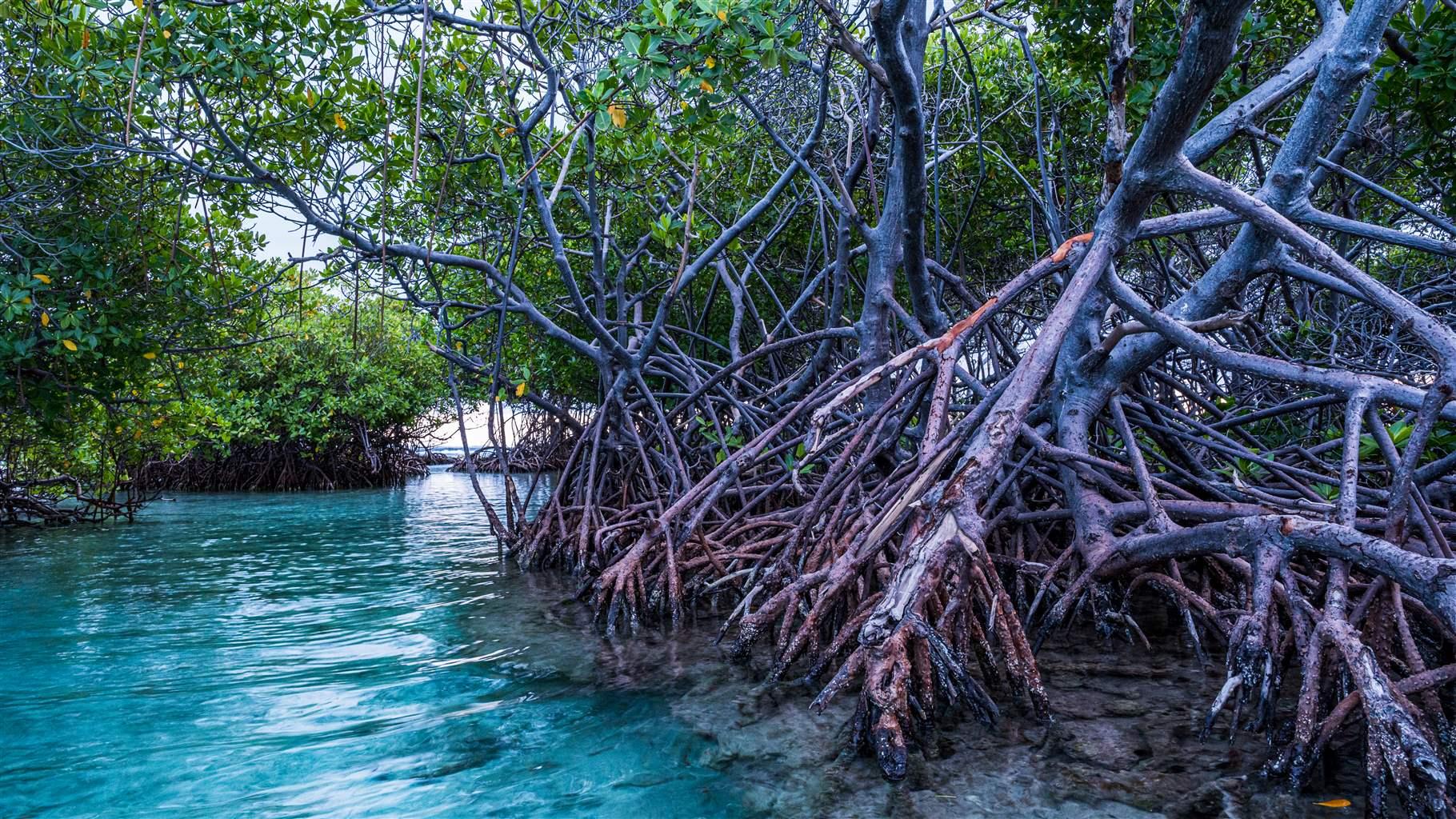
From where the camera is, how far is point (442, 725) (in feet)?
9.89

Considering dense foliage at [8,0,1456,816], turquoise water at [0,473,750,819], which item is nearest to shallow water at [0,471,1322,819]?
turquoise water at [0,473,750,819]

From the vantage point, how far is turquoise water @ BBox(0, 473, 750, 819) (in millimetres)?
2480

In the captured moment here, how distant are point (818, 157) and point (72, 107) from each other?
193 inches

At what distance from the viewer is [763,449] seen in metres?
4.71

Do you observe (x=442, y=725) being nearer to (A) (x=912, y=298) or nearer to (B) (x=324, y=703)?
(B) (x=324, y=703)

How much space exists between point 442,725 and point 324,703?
63 centimetres

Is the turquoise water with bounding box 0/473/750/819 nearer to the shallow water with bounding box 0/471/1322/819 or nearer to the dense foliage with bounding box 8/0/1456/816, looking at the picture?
the shallow water with bounding box 0/471/1322/819

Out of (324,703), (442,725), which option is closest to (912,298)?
(442,725)

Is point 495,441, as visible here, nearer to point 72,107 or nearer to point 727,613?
point 727,613

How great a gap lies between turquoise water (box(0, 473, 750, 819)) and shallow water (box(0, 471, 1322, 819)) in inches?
0.5

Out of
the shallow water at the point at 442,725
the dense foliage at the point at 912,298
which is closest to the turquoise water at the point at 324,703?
the shallow water at the point at 442,725

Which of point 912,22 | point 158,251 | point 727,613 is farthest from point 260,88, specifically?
point 727,613

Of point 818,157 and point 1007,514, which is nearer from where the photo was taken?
point 1007,514

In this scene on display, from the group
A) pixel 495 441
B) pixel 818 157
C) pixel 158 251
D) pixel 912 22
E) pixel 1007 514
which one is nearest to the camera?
pixel 1007 514
